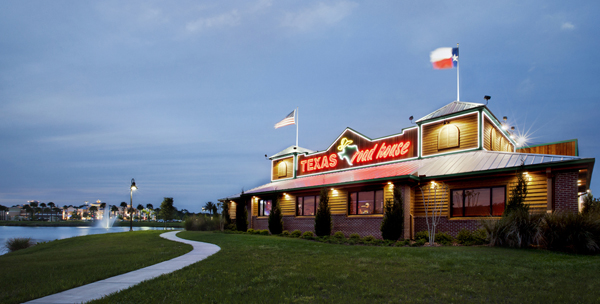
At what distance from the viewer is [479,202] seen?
17094 mm

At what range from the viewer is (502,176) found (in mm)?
16250

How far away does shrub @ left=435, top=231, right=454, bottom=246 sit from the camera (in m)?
16.1

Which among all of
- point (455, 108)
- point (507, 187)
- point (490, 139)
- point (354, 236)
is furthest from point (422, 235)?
point (455, 108)

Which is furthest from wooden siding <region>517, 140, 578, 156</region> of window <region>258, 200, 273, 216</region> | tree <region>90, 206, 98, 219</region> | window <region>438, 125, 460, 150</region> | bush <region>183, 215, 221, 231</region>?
tree <region>90, 206, 98, 219</region>

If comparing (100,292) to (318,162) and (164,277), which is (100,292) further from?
(318,162)

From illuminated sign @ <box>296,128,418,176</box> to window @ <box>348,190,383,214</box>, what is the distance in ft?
12.4

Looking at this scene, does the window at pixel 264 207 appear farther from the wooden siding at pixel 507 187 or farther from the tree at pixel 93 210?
the tree at pixel 93 210

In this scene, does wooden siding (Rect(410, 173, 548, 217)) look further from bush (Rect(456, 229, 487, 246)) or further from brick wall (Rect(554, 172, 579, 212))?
bush (Rect(456, 229, 487, 246))

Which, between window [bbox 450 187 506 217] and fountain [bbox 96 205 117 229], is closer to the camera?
window [bbox 450 187 506 217]

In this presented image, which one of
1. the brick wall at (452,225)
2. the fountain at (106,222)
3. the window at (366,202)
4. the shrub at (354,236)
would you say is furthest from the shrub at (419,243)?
the fountain at (106,222)

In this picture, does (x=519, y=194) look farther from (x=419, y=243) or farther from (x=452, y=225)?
(x=419, y=243)

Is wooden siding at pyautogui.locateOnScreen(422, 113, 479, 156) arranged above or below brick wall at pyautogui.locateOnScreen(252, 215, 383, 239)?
above

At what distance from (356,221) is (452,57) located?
12436mm

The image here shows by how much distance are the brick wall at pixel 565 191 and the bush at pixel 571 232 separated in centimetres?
304
